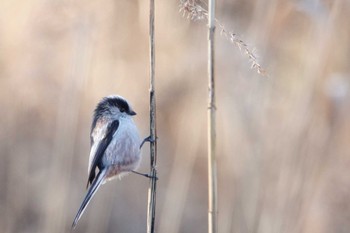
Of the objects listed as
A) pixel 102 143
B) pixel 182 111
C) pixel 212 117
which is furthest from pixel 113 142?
pixel 182 111

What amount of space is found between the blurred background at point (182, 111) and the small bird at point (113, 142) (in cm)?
66

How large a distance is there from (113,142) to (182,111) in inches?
37.3

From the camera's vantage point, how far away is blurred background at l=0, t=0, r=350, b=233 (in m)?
2.55

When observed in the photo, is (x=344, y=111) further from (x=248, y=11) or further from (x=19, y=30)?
(x=19, y=30)

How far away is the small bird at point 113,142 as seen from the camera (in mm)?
1916

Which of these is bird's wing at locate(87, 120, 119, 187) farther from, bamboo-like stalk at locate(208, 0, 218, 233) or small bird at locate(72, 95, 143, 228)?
bamboo-like stalk at locate(208, 0, 218, 233)

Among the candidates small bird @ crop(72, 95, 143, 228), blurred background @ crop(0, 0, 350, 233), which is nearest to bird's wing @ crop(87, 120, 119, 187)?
small bird @ crop(72, 95, 143, 228)

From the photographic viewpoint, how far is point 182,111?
114 inches

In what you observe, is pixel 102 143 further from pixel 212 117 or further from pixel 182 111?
pixel 182 111

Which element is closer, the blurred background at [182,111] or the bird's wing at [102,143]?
the bird's wing at [102,143]

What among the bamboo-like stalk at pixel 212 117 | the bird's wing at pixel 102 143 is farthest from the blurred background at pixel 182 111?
the bamboo-like stalk at pixel 212 117

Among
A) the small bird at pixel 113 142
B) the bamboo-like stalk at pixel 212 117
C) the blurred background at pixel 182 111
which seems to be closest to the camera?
the bamboo-like stalk at pixel 212 117

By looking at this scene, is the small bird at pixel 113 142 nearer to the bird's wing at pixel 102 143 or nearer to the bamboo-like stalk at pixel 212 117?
the bird's wing at pixel 102 143

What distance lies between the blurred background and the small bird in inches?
26.1
